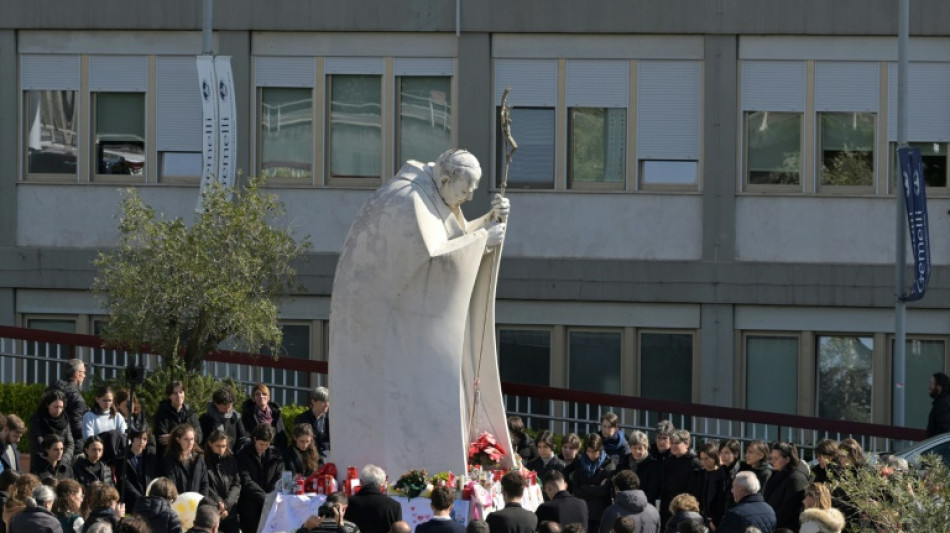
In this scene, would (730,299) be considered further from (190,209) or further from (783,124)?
(190,209)

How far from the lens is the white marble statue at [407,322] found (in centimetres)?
1841

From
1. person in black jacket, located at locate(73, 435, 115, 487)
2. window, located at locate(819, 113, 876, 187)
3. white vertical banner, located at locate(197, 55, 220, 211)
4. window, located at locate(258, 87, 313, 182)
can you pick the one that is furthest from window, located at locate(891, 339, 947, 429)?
person in black jacket, located at locate(73, 435, 115, 487)

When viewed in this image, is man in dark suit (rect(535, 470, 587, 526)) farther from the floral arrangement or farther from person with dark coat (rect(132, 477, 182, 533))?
person with dark coat (rect(132, 477, 182, 533))

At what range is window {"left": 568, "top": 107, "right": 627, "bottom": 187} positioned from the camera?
32.4m

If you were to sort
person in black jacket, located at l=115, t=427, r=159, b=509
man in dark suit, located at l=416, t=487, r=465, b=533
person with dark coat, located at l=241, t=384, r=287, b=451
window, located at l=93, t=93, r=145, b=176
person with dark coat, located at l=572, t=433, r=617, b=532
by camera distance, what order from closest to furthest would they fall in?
man in dark suit, located at l=416, t=487, r=465, b=533 → person in black jacket, located at l=115, t=427, r=159, b=509 → person with dark coat, located at l=572, t=433, r=617, b=532 → person with dark coat, located at l=241, t=384, r=287, b=451 → window, located at l=93, t=93, r=145, b=176

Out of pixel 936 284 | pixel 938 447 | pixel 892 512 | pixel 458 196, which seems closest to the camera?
pixel 892 512

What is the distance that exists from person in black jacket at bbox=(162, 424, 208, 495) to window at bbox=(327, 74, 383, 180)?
14.4m

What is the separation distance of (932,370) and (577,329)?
5.28 metres

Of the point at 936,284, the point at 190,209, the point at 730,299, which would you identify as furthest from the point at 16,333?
the point at 936,284

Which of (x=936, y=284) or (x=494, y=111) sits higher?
(x=494, y=111)

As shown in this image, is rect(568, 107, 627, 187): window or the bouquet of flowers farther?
rect(568, 107, 627, 187): window

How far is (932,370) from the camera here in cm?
3180

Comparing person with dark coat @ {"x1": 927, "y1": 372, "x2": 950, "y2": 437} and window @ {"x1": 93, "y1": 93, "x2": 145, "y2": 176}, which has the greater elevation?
window @ {"x1": 93, "y1": 93, "x2": 145, "y2": 176}

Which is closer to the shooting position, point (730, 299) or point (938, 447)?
point (938, 447)
